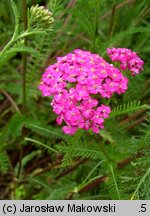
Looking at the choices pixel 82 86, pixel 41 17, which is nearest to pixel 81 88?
pixel 82 86

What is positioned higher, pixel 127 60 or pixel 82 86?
pixel 127 60

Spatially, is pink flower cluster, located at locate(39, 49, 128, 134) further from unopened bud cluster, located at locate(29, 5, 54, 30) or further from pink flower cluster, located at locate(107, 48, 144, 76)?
unopened bud cluster, located at locate(29, 5, 54, 30)

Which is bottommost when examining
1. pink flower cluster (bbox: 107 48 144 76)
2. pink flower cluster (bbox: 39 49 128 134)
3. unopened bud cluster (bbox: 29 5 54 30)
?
pink flower cluster (bbox: 39 49 128 134)

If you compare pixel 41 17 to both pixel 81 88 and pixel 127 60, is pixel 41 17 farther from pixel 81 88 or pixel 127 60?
pixel 127 60

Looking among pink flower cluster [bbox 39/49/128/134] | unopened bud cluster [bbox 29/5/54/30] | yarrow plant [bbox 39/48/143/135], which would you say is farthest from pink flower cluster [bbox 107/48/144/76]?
unopened bud cluster [bbox 29/5/54/30]

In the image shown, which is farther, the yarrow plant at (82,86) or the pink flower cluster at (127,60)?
the pink flower cluster at (127,60)

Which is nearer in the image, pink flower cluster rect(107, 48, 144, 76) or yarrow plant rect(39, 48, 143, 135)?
yarrow plant rect(39, 48, 143, 135)

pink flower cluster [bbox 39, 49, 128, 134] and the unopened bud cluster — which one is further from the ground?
the unopened bud cluster

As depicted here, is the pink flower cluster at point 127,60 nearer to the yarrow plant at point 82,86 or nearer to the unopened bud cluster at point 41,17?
the yarrow plant at point 82,86

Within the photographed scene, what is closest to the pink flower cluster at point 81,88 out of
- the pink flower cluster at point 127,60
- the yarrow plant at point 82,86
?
the yarrow plant at point 82,86
